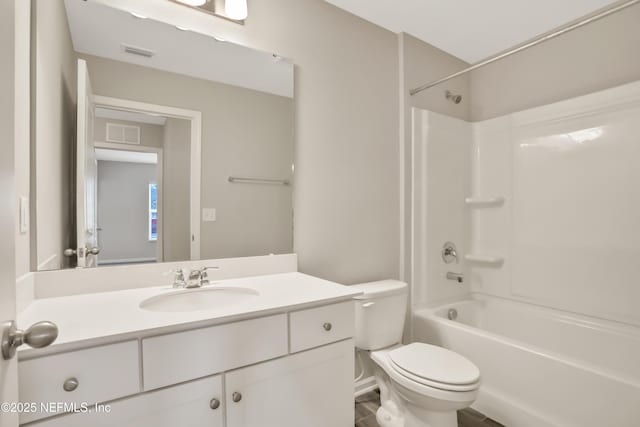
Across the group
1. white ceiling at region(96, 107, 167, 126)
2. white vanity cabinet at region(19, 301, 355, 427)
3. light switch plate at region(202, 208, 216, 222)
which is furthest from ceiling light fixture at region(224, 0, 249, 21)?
white vanity cabinet at region(19, 301, 355, 427)

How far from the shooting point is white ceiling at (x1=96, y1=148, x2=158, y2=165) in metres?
1.33

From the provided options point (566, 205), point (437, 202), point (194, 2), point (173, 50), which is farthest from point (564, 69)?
point (173, 50)

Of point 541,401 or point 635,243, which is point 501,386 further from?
point 635,243

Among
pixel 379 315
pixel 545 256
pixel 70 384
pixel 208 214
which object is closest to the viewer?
pixel 70 384

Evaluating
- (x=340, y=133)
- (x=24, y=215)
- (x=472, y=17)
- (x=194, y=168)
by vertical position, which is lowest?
(x=24, y=215)

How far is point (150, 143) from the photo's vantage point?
138 cm

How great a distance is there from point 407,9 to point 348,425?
2.28 meters

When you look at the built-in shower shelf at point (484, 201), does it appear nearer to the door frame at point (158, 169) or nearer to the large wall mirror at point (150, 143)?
the large wall mirror at point (150, 143)

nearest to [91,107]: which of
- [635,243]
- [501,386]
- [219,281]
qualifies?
[219,281]

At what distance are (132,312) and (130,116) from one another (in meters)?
0.84

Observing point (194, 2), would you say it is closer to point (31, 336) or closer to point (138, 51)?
point (138, 51)

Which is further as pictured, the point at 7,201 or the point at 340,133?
the point at 340,133

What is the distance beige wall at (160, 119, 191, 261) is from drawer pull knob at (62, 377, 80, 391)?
674 mm

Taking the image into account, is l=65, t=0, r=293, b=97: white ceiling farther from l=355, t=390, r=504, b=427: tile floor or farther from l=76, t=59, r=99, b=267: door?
l=355, t=390, r=504, b=427: tile floor
